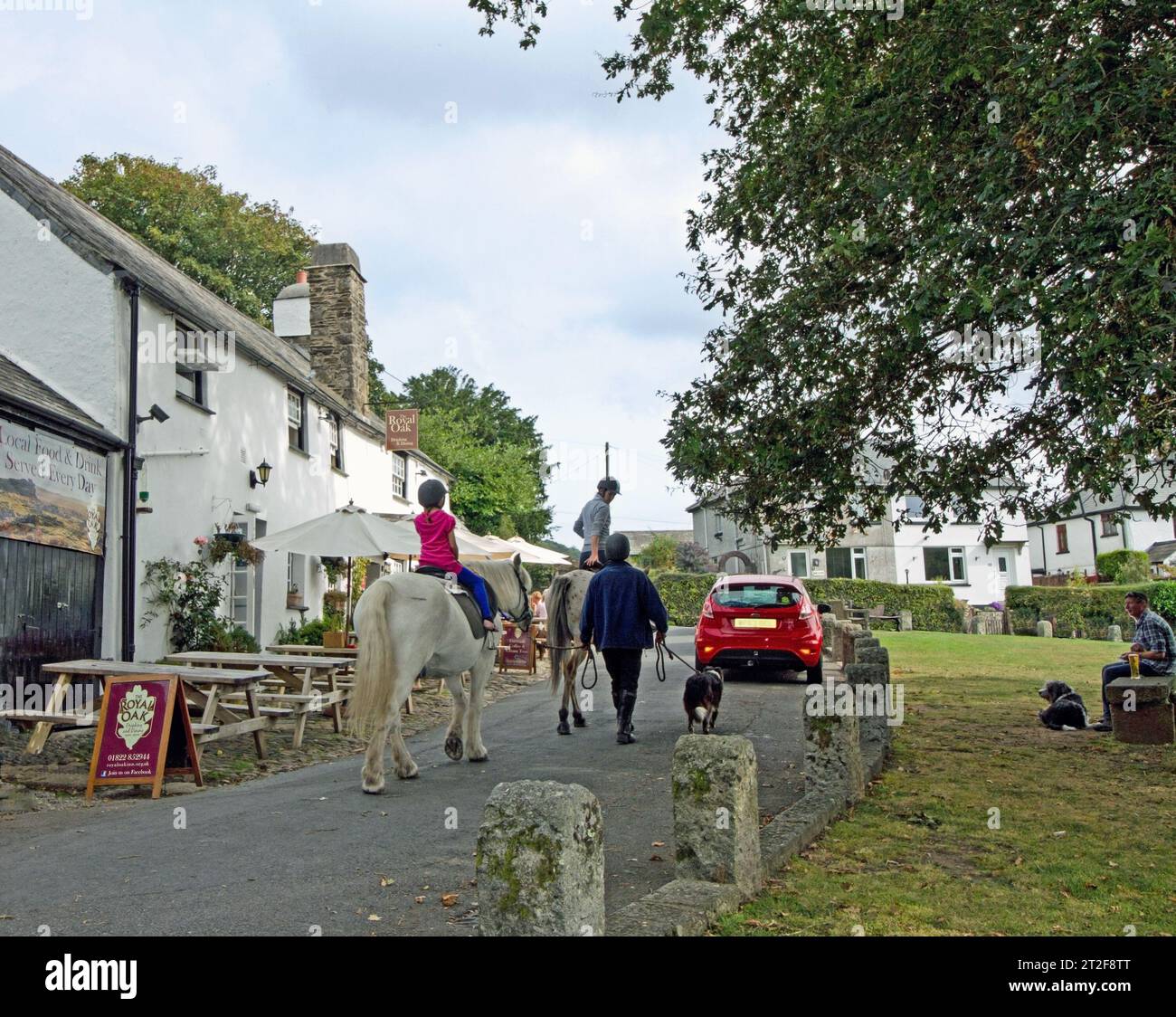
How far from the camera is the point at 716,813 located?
516 centimetres

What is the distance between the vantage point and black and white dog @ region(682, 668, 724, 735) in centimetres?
994

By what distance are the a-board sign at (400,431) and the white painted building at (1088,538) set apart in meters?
37.1

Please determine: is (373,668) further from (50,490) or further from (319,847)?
(50,490)

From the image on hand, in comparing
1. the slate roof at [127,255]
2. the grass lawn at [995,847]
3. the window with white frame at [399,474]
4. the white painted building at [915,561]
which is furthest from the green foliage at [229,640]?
the white painted building at [915,561]

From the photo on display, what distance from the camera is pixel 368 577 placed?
27.7m

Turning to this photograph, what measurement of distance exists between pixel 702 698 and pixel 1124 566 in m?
41.6

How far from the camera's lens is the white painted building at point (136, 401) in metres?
14.6

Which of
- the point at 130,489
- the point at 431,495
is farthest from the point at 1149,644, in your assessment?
the point at 130,489

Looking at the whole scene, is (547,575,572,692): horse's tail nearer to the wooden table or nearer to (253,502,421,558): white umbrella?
the wooden table

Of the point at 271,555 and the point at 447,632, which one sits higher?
the point at 271,555
